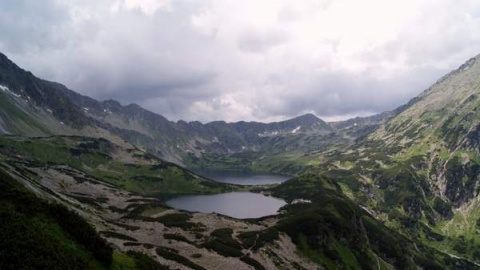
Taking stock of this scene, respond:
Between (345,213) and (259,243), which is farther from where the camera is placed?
(345,213)

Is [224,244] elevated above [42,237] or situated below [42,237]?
below

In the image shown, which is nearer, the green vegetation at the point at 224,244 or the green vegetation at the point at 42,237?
the green vegetation at the point at 42,237

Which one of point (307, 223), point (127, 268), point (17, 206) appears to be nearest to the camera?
point (17, 206)

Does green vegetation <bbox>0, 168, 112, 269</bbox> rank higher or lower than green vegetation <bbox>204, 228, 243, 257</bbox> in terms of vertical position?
higher

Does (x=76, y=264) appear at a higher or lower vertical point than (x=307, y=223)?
higher

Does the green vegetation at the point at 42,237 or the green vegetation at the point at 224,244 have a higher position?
the green vegetation at the point at 42,237

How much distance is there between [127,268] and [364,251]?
136651mm

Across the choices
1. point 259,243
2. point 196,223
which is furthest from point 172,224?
point 259,243

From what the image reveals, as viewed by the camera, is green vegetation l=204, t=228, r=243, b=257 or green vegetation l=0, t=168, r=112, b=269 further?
green vegetation l=204, t=228, r=243, b=257

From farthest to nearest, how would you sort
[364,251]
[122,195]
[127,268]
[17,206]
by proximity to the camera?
[122,195]
[364,251]
[127,268]
[17,206]

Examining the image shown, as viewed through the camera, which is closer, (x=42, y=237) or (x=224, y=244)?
(x=42, y=237)

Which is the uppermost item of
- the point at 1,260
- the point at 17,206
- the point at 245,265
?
the point at 17,206

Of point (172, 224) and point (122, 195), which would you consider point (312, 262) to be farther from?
point (122, 195)

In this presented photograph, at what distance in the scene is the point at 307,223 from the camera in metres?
139
